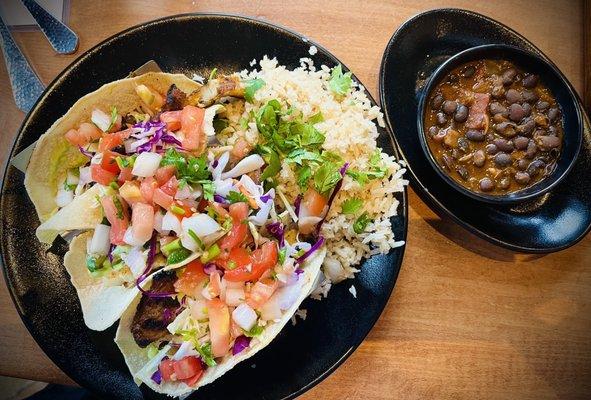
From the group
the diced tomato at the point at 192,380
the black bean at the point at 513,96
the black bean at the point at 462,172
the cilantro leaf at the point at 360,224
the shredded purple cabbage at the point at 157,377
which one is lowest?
the shredded purple cabbage at the point at 157,377

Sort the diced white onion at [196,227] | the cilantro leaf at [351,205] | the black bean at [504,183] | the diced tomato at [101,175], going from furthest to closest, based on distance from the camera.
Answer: the black bean at [504,183], the cilantro leaf at [351,205], the diced tomato at [101,175], the diced white onion at [196,227]

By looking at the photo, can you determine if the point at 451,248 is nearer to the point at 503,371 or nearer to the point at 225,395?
the point at 503,371

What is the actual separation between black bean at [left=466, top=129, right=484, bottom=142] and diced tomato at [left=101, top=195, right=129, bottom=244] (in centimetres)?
135

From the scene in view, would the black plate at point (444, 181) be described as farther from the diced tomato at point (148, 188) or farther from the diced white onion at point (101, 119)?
the diced white onion at point (101, 119)

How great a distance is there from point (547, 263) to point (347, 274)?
0.98m

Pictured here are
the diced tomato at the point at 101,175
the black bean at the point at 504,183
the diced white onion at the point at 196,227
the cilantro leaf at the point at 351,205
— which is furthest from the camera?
the black bean at the point at 504,183

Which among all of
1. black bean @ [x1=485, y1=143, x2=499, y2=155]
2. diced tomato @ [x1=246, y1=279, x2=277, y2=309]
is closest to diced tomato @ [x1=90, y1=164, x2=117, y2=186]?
diced tomato @ [x1=246, y1=279, x2=277, y2=309]

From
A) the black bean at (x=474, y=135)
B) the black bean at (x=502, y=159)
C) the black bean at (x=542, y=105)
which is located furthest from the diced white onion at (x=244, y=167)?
the black bean at (x=542, y=105)

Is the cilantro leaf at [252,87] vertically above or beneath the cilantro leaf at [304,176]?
above

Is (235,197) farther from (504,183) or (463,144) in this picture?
(504,183)

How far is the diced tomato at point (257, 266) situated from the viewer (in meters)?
1.72

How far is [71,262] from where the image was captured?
69.1 inches

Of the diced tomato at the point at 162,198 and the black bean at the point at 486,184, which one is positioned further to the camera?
the black bean at the point at 486,184

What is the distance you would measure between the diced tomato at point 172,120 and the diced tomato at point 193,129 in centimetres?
3
